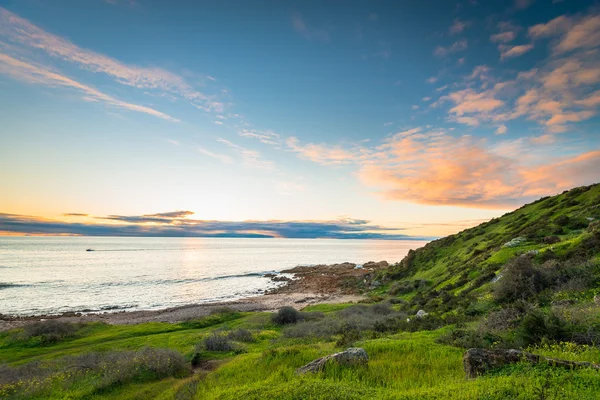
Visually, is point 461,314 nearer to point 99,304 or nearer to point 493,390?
point 493,390

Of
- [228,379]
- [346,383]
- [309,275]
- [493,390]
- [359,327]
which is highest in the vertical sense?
[493,390]

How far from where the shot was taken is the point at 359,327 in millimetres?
22359

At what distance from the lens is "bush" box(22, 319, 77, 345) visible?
1225 inches

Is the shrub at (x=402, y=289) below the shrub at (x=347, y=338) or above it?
below

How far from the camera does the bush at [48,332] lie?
31.1 m

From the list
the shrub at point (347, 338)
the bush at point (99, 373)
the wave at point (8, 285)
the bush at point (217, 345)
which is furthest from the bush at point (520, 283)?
the wave at point (8, 285)

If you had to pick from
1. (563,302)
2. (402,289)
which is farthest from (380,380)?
(402,289)

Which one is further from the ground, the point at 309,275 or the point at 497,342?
the point at 497,342

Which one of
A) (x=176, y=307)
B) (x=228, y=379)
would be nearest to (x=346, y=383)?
(x=228, y=379)

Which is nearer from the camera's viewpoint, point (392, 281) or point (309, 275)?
point (392, 281)

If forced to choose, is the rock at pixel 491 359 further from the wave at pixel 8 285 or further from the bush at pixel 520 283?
the wave at pixel 8 285

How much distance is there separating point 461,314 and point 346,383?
13161 mm

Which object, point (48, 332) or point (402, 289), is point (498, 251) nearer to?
point (402, 289)

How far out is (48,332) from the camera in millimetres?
31938
